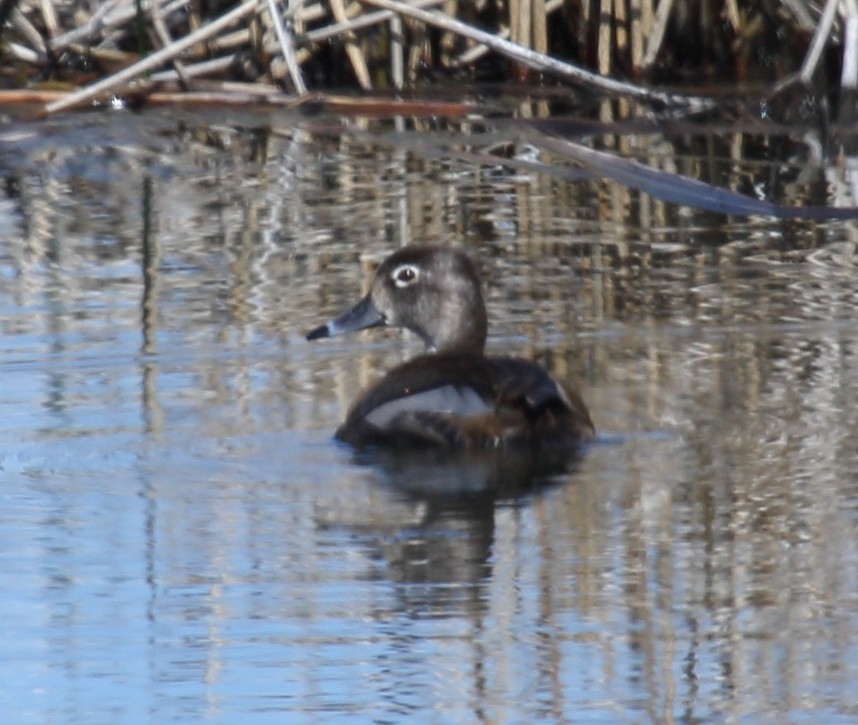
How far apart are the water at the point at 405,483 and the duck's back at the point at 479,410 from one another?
0.12 m

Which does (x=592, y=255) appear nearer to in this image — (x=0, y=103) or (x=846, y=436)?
(x=846, y=436)

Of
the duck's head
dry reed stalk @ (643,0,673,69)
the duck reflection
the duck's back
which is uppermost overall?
dry reed stalk @ (643,0,673,69)

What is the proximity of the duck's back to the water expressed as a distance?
0.40 feet

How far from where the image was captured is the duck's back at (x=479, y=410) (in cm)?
577

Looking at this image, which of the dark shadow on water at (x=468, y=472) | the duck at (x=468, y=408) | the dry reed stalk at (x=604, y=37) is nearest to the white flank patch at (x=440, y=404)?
the duck at (x=468, y=408)

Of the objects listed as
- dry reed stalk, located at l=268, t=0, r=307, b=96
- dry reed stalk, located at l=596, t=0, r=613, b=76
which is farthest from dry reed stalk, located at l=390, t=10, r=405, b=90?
dry reed stalk, located at l=596, t=0, r=613, b=76

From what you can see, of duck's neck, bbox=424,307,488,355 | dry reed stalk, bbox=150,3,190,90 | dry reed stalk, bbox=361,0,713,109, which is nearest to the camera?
duck's neck, bbox=424,307,488,355

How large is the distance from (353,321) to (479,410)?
40.8 inches

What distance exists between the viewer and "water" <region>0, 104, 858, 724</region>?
3.97 meters

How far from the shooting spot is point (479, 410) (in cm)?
578

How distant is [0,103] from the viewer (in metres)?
11.4

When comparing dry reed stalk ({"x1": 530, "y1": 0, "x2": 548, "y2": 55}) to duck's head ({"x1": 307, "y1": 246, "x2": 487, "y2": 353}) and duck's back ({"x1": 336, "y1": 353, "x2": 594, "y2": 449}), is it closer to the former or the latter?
duck's head ({"x1": 307, "y1": 246, "x2": 487, "y2": 353})

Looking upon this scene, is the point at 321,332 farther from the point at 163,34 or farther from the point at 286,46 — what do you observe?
the point at 163,34

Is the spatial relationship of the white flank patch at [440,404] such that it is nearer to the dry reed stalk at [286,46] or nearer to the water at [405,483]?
the water at [405,483]
